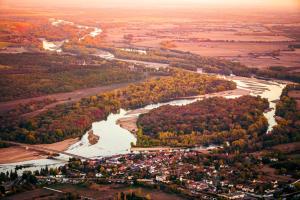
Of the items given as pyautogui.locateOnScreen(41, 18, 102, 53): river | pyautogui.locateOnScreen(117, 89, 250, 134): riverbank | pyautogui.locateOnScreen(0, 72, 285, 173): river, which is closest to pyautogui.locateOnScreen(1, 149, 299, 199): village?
pyautogui.locateOnScreen(0, 72, 285, 173): river

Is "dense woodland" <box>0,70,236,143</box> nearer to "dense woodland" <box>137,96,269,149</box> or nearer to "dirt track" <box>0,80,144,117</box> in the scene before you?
"dirt track" <box>0,80,144,117</box>

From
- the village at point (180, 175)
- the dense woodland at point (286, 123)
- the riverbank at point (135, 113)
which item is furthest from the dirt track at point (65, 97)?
the dense woodland at point (286, 123)

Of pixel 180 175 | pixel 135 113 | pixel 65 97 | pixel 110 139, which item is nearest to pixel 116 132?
pixel 110 139

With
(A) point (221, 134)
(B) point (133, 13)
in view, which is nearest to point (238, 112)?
(A) point (221, 134)

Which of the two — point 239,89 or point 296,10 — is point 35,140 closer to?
point 239,89

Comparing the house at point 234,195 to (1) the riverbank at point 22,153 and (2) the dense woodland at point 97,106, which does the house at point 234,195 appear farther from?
(2) the dense woodland at point 97,106

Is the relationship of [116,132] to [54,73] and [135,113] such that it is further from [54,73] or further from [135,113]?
[54,73]
